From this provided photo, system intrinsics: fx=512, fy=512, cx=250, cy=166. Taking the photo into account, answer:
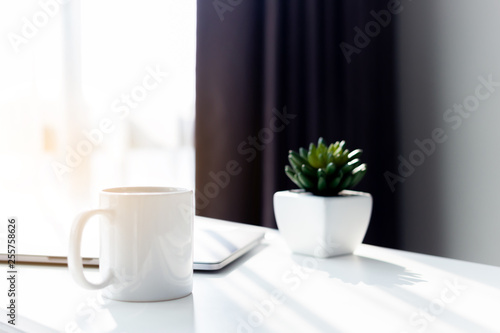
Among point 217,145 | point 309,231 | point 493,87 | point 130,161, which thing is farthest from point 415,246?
point 309,231

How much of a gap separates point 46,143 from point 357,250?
123cm

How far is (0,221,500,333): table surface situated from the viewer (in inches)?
19.1

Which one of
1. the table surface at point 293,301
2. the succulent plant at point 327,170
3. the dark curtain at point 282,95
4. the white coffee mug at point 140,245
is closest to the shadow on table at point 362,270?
the table surface at point 293,301

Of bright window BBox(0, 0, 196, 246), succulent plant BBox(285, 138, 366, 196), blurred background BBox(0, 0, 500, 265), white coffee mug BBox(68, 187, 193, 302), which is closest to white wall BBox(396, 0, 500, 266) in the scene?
blurred background BBox(0, 0, 500, 265)

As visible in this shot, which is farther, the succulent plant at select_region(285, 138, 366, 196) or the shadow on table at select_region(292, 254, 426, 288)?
the succulent plant at select_region(285, 138, 366, 196)

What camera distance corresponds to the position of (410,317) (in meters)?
0.51

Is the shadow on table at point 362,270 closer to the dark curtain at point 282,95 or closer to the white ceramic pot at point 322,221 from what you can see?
the white ceramic pot at point 322,221

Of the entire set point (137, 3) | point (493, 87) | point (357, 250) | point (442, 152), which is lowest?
point (357, 250)

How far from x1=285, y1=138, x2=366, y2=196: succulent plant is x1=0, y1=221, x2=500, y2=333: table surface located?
122mm

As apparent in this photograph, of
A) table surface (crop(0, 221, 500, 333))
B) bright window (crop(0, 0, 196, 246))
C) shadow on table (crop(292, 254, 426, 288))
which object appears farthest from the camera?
bright window (crop(0, 0, 196, 246))

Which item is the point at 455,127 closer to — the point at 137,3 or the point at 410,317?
the point at 137,3

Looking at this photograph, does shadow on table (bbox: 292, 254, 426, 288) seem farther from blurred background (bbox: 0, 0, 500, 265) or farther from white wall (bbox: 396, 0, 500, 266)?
white wall (bbox: 396, 0, 500, 266)

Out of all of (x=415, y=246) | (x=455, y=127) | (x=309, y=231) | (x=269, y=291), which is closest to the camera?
(x=269, y=291)

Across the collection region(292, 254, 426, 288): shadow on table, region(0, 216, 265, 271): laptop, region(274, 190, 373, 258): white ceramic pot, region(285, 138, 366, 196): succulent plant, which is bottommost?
region(292, 254, 426, 288): shadow on table
